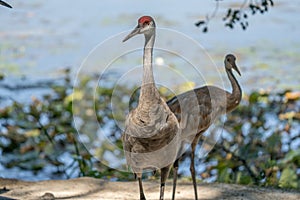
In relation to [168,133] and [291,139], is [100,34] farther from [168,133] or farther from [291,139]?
[168,133]

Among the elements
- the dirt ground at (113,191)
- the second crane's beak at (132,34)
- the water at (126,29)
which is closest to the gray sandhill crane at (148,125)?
the second crane's beak at (132,34)

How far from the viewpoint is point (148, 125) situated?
412 centimetres

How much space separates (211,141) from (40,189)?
5.78ft

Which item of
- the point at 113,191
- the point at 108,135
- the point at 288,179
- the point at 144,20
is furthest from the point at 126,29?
the point at 144,20

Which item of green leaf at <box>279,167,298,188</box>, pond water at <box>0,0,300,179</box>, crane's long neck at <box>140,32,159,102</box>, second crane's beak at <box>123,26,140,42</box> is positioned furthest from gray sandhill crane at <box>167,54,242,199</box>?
pond water at <box>0,0,300,179</box>

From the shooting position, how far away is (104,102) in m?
7.53

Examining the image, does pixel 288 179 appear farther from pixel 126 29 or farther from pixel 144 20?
pixel 126 29

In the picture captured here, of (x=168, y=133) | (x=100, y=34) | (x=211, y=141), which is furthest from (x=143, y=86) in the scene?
(x=100, y=34)

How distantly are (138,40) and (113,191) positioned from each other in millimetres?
4428

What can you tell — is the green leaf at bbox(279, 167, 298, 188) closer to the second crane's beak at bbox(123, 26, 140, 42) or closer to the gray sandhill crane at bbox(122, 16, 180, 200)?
the gray sandhill crane at bbox(122, 16, 180, 200)

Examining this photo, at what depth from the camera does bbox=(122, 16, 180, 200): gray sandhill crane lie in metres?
4.12

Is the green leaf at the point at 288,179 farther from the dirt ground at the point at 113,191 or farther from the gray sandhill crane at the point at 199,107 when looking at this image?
the gray sandhill crane at the point at 199,107

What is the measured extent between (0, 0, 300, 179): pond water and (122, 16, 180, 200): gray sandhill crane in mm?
3844

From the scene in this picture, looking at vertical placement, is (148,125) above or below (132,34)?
below
